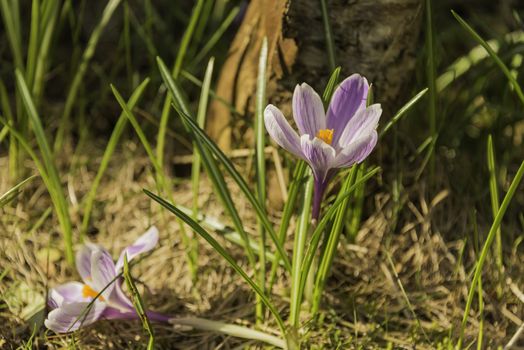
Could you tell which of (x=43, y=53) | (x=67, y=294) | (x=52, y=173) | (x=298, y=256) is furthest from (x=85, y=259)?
(x=43, y=53)

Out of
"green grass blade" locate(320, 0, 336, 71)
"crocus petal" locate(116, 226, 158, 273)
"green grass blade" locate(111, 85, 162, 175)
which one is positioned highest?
"green grass blade" locate(320, 0, 336, 71)

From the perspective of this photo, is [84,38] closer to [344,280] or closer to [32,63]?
[32,63]

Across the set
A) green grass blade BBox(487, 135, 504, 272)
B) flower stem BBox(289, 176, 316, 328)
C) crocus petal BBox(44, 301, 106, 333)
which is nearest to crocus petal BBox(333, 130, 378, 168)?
flower stem BBox(289, 176, 316, 328)

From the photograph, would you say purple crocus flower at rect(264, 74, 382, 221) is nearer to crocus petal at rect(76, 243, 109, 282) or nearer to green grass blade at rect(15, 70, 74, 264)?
crocus petal at rect(76, 243, 109, 282)

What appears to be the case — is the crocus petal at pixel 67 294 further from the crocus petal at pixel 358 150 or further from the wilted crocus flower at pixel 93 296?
the crocus petal at pixel 358 150

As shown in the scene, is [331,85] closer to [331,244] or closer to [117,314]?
[331,244]

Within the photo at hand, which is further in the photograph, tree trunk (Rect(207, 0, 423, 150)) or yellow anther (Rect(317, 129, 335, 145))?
tree trunk (Rect(207, 0, 423, 150))
